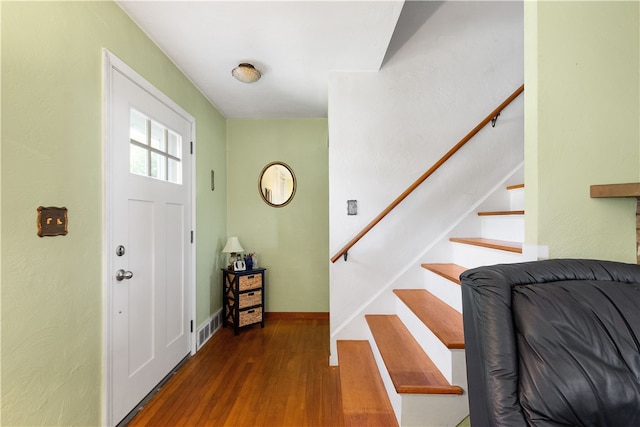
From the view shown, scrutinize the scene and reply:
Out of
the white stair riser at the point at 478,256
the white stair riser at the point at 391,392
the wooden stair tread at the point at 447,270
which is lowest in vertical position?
the white stair riser at the point at 391,392

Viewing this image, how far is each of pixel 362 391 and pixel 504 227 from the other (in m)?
1.40

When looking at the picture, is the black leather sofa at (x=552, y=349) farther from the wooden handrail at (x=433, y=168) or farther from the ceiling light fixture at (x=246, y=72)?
the ceiling light fixture at (x=246, y=72)

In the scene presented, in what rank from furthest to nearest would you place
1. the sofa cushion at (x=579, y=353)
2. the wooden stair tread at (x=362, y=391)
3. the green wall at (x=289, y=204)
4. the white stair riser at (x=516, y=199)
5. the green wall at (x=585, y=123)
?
the green wall at (x=289, y=204), the white stair riser at (x=516, y=199), the wooden stair tread at (x=362, y=391), the green wall at (x=585, y=123), the sofa cushion at (x=579, y=353)

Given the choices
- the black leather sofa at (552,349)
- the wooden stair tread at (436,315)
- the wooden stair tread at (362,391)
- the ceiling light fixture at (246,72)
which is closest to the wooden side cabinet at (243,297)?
the wooden stair tread at (362,391)

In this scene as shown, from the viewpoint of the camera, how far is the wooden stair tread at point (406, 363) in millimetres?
1229

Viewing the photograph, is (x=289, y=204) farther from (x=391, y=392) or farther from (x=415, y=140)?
(x=391, y=392)

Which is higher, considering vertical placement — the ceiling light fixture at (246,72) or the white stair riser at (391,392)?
the ceiling light fixture at (246,72)

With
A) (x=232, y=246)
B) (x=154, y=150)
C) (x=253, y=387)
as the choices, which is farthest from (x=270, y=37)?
(x=253, y=387)

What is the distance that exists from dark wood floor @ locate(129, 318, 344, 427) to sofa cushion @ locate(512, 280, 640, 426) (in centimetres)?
126

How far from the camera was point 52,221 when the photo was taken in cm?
113

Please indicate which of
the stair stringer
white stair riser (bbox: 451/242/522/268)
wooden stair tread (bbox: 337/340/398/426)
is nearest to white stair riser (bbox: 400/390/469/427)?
wooden stair tread (bbox: 337/340/398/426)

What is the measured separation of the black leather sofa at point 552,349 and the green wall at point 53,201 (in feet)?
5.31

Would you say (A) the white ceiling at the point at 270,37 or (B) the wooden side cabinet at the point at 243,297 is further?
(B) the wooden side cabinet at the point at 243,297

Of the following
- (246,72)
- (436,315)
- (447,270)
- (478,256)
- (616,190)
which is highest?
(246,72)
